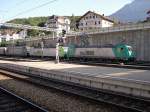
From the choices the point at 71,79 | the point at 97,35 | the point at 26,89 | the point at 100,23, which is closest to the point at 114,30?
the point at 97,35

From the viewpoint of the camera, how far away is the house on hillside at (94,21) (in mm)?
111500

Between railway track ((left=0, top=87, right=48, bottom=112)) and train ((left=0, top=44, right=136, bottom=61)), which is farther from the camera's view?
train ((left=0, top=44, right=136, bottom=61))

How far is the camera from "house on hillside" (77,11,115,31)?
111500mm

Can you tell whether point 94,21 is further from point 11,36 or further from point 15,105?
point 15,105

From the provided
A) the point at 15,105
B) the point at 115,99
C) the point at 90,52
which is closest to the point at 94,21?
the point at 90,52

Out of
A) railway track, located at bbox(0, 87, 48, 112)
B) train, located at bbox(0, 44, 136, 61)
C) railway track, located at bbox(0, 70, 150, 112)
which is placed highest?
train, located at bbox(0, 44, 136, 61)

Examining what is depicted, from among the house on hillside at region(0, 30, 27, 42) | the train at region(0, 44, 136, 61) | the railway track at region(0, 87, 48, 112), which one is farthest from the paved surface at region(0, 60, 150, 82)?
the house on hillside at region(0, 30, 27, 42)

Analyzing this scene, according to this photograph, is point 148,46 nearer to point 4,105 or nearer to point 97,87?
point 97,87

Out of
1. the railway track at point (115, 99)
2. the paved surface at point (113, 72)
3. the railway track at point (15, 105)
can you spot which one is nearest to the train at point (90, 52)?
the paved surface at point (113, 72)

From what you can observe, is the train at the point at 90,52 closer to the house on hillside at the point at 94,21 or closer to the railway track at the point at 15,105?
the railway track at the point at 15,105

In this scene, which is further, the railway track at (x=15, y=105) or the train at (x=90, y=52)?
the train at (x=90, y=52)

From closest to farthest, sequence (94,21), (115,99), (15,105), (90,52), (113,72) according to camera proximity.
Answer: (15,105), (115,99), (113,72), (90,52), (94,21)

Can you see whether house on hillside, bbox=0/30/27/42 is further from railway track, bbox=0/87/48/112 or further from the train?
railway track, bbox=0/87/48/112

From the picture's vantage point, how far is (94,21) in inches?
4469
